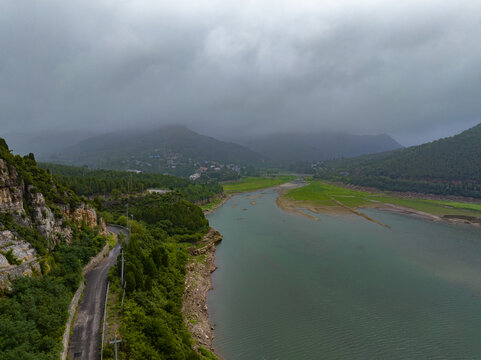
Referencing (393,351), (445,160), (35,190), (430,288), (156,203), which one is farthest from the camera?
(445,160)

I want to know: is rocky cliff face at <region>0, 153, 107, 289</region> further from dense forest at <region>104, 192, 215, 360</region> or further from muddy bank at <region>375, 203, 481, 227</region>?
muddy bank at <region>375, 203, 481, 227</region>

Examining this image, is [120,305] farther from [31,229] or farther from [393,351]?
A: [393,351]

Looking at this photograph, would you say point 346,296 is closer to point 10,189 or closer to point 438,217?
point 10,189

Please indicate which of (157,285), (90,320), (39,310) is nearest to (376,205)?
(157,285)

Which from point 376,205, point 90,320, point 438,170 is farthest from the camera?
point 438,170

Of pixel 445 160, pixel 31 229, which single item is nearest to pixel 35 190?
pixel 31 229

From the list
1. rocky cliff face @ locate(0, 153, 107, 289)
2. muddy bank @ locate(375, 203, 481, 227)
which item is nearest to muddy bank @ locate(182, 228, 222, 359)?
rocky cliff face @ locate(0, 153, 107, 289)

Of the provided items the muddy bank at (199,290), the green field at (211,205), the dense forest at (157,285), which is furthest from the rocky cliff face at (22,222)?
the green field at (211,205)
